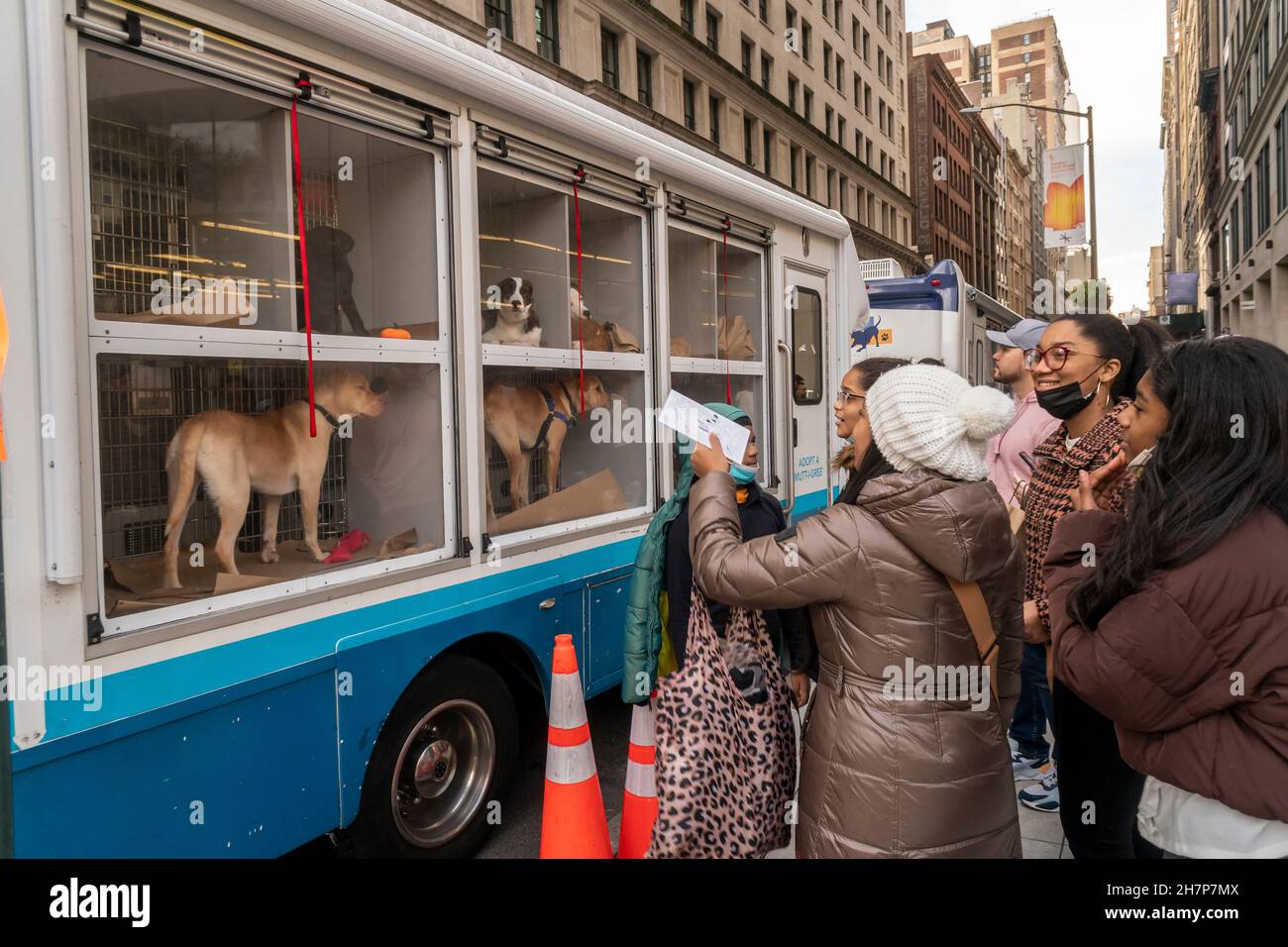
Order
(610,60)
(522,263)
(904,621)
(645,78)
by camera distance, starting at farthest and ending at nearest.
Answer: (645,78)
(610,60)
(522,263)
(904,621)

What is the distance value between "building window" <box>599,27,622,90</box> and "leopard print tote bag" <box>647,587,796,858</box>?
24831 millimetres

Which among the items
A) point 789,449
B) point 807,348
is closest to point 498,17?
point 807,348

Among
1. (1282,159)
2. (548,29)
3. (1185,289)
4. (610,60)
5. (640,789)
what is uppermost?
(610,60)

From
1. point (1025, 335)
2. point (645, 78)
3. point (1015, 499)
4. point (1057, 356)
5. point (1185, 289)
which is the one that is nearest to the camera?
point (1057, 356)

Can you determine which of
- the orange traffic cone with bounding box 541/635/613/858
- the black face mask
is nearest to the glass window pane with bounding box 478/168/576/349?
the orange traffic cone with bounding box 541/635/613/858

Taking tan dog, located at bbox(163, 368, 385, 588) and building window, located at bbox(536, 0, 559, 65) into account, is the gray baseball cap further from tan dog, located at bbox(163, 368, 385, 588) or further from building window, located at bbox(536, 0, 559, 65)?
building window, located at bbox(536, 0, 559, 65)

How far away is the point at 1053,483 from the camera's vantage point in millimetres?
3311

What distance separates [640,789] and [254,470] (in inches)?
73.3

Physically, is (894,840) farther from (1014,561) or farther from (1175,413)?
(1175,413)

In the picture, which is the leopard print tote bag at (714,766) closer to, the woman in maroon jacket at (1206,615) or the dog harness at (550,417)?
the woman in maroon jacket at (1206,615)

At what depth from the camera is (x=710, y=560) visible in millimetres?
2342

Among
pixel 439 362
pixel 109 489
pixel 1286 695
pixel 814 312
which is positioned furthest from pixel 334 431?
pixel 814 312

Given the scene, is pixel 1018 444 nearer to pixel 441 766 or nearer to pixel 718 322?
pixel 718 322

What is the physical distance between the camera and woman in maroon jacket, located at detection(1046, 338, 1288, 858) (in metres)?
1.74
